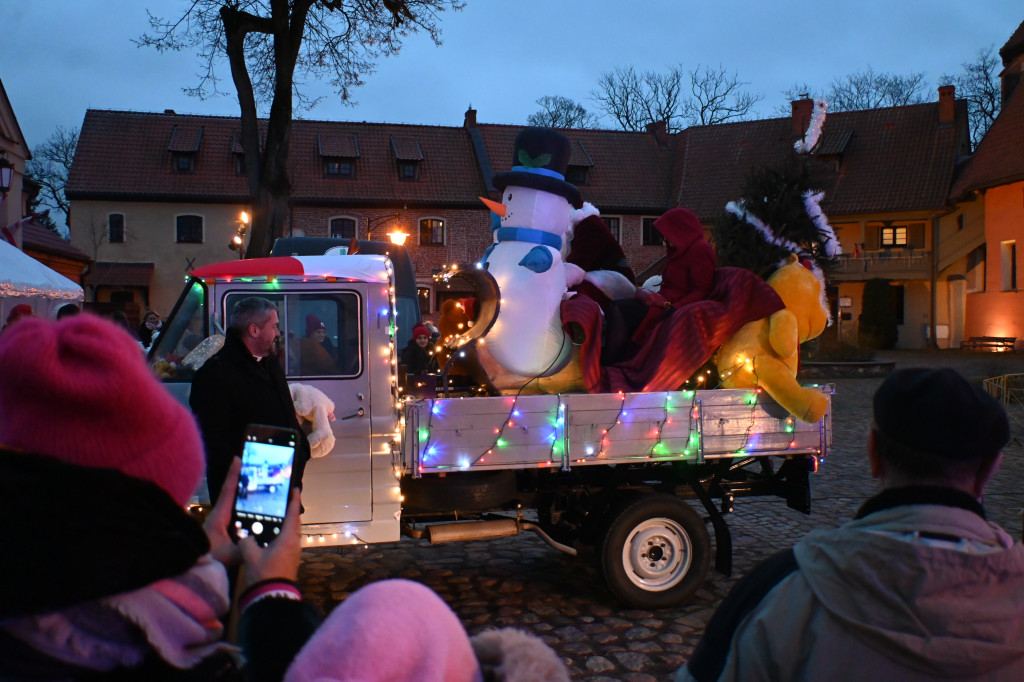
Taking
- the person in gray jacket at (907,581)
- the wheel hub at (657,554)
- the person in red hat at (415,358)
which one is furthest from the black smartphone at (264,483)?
the person in red hat at (415,358)

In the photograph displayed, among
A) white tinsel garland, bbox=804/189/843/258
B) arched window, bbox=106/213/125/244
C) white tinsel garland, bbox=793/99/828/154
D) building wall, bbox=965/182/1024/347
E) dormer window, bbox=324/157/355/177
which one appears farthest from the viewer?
dormer window, bbox=324/157/355/177

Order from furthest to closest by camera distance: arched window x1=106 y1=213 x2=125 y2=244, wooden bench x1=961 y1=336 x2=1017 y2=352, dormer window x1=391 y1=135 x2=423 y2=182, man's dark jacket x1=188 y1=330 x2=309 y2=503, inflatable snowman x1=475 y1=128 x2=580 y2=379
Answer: dormer window x1=391 y1=135 x2=423 y2=182 < arched window x1=106 y1=213 x2=125 y2=244 < wooden bench x1=961 y1=336 x2=1017 y2=352 < inflatable snowman x1=475 y1=128 x2=580 y2=379 < man's dark jacket x1=188 y1=330 x2=309 y2=503

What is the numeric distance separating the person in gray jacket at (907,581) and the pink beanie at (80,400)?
1.24 metres

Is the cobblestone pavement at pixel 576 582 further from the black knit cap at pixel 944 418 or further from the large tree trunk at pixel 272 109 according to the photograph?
the large tree trunk at pixel 272 109

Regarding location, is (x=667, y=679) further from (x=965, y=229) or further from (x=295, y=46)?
(x=965, y=229)

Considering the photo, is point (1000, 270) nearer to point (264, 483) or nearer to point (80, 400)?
point (264, 483)

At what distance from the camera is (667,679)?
4891 mm

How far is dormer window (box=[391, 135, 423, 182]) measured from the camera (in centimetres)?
3878

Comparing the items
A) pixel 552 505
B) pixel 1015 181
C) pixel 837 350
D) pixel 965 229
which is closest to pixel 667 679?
pixel 552 505

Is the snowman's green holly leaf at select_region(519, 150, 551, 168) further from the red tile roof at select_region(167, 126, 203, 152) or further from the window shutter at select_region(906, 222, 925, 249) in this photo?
the window shutter at select_region(906, 222, 925, 249)

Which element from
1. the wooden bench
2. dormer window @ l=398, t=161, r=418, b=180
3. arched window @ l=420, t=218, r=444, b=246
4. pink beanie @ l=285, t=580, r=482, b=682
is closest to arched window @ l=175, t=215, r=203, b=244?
dormer window @ l=398, t=161, r=418, b=180

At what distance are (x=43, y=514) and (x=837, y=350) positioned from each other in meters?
26.4

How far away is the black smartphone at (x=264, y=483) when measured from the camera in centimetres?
206

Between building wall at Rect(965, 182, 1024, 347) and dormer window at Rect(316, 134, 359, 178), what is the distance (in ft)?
85.8
